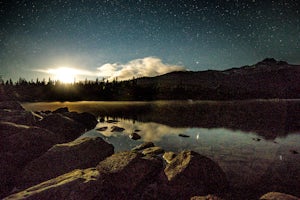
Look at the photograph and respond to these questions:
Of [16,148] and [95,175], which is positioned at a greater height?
[16,148]

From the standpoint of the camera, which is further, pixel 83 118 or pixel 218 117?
pixel 218 117

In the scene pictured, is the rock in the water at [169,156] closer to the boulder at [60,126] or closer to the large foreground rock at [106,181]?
the large foreground rock at [106,181]

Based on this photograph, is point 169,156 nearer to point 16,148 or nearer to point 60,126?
point 16,148

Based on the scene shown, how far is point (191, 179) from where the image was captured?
910 cm

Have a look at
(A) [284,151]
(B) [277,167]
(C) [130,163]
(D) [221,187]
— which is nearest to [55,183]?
(C) [130,163]

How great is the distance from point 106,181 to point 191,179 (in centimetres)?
334

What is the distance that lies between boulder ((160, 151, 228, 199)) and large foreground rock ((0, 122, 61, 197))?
634 cm

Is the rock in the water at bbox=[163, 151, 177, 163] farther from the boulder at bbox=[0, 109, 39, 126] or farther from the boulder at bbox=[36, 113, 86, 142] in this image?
the boulder at bbox=[0, 109, 39, 126]

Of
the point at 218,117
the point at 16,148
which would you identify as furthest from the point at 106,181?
the point at 218,117

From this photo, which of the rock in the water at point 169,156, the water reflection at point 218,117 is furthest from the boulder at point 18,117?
the water reflection at point 218,117

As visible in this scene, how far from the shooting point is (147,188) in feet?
30.9

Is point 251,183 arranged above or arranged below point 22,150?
below

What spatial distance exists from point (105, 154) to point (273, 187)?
8163 mm

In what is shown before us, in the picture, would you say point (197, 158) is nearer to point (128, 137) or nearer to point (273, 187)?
point (273, 187)
